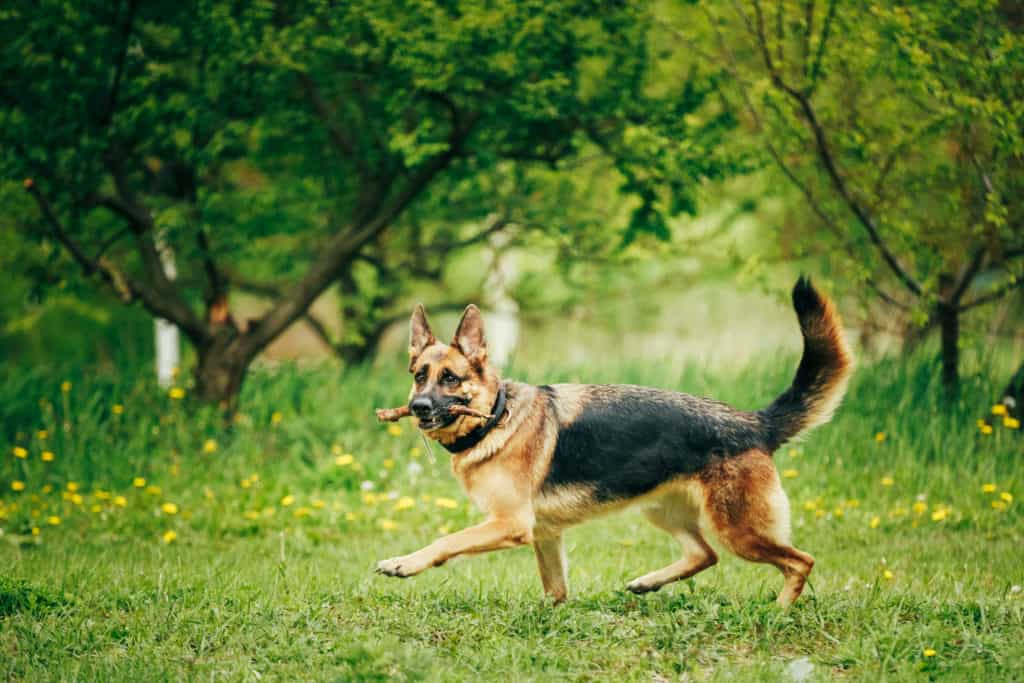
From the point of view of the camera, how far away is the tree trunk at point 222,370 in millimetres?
9672

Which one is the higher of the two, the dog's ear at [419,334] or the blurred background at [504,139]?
the blurred background at [504,139]

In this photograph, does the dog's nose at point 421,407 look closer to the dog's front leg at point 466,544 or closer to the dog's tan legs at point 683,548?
the dog's front leg at point 466,544

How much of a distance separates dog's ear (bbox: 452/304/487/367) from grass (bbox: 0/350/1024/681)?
1.22 metres

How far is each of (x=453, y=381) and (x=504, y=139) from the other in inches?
187

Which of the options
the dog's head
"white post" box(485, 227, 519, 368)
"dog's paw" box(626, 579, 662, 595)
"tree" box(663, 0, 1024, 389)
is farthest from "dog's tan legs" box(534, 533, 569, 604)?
"white post" box(485, 227, 519, 368)

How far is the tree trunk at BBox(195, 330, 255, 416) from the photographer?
9672 mm

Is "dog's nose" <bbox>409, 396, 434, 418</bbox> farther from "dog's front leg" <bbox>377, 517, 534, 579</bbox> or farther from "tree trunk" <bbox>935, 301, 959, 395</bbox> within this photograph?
"tree trunk" <bbox>935, 301, 959, 395</bbox>

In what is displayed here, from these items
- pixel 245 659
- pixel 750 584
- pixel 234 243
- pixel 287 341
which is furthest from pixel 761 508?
pixel 287 341

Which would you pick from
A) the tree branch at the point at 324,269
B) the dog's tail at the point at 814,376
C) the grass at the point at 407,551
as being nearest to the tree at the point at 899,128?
the grass at the point at 407,551

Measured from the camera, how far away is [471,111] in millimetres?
9305

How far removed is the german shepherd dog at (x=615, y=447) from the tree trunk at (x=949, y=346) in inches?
160

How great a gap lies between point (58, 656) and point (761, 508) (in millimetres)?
3378

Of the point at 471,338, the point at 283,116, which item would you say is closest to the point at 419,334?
the point at 471,338

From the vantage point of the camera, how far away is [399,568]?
4660mm
